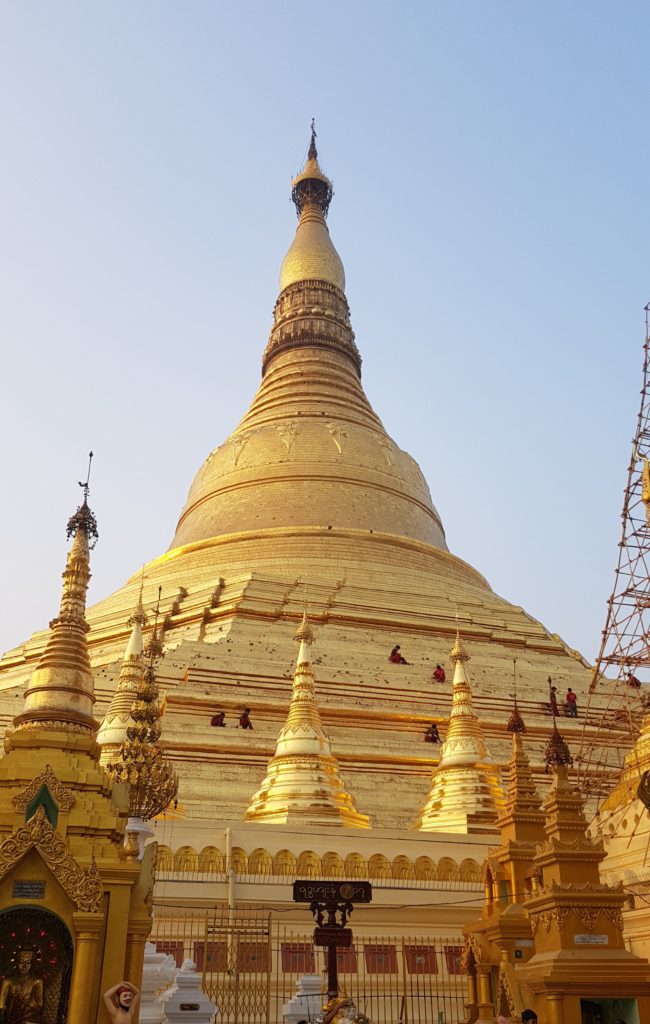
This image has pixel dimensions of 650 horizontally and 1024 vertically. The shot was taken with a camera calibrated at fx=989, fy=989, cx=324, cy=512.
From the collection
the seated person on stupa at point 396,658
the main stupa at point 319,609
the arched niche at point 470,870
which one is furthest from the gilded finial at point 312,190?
the arched niche at point 470,870

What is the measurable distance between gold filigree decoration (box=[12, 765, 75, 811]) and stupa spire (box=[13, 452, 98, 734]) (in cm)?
100

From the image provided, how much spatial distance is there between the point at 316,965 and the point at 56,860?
5.73 m

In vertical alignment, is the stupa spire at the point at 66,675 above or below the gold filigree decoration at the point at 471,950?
above

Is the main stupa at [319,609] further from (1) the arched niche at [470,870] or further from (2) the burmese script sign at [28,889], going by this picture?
(2) the burmese script sign at [28,889]

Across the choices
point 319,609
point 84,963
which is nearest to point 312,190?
point 319,609

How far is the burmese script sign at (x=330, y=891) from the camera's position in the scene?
346 inches

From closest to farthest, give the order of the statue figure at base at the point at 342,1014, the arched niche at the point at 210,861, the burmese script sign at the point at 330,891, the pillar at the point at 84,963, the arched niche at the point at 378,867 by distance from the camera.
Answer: the statue figure at base at the point at 342,1014 → the pillar at the point at 84,963 → the burmese script sign at the point at 330,891 → the arched niche at the point at 210,861 → the arched niche at the point at 378,867

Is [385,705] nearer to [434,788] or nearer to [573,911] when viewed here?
[434,788]

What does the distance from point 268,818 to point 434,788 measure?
321 centimetres

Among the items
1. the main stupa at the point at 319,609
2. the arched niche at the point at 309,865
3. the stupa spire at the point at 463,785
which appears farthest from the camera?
the main stupa at the point at 319,609

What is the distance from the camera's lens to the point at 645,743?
12836 mm

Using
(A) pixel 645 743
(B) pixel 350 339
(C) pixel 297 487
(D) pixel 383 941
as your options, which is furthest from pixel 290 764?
(B) pixel 350 339

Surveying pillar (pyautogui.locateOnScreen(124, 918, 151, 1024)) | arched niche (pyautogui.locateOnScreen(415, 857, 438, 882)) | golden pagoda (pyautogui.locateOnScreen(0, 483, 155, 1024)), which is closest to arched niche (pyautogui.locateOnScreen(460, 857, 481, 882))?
arched niche (pyautogui.locateOnScreen(415, 857, 438, 882))

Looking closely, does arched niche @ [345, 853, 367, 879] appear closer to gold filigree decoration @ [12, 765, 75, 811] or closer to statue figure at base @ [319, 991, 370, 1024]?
gold filigree decoration @ [12, 765, 75, 811]
